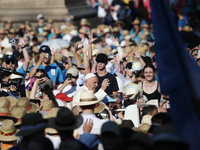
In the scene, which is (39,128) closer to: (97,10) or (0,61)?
(0,61)

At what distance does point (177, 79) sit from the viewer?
→ 4.30m

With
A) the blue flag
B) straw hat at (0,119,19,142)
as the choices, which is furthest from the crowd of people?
the blue flag

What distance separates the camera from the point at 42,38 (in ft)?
53.8

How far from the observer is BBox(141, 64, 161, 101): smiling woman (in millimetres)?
7996

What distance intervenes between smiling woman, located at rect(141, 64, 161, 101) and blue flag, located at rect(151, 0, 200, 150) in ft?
10.6

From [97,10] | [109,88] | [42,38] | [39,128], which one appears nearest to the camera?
[39,128]

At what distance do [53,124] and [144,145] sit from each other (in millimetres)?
1656

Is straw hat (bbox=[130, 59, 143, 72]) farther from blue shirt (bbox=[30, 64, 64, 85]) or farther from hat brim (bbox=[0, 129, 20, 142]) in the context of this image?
hat brim (bbox=[0, 129, 20, 142])

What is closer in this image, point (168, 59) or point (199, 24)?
point (168, 59)

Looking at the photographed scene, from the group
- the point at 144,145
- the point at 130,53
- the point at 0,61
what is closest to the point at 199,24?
the point at 130,53

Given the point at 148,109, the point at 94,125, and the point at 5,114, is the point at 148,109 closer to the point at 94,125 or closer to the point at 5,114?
the point at 94,125

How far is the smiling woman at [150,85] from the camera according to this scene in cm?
800

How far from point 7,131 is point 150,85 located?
9.66 ft

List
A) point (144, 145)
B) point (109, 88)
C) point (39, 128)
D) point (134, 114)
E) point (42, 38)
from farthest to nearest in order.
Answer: point (42, 38)
point (109, 88)
point (134, 114)
point (39, 128)
point (144, 145)
